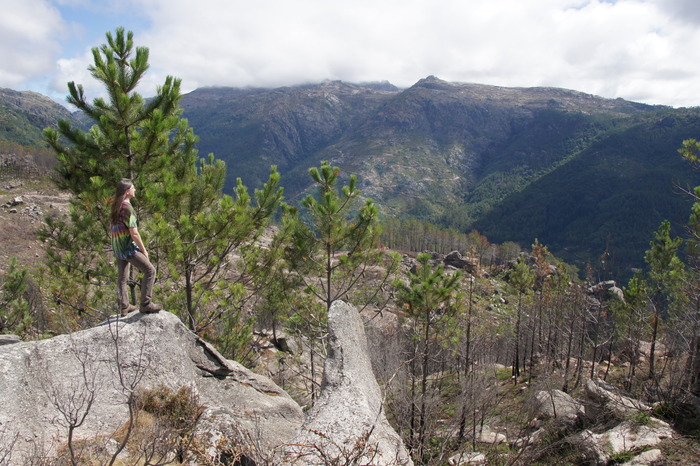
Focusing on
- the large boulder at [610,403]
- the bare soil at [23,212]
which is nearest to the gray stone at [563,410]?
the large boulder at [610,403]

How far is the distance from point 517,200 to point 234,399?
203 metres

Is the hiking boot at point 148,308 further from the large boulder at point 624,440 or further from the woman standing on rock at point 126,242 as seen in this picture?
the large boulder at point 624,440

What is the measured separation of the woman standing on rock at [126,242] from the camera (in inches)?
208

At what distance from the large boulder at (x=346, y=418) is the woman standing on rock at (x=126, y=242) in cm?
295

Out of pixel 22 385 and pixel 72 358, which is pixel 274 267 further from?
pixel 22 385

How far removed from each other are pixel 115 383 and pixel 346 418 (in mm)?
3552

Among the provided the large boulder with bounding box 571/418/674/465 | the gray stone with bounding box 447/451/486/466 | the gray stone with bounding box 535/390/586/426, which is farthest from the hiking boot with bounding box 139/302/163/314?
the gray stone with bounding box 535/390/586/426

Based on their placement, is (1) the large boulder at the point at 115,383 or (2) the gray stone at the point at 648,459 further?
(2) the gray stone at the point at 648,459

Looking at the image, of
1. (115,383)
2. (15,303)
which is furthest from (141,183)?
(15,303)

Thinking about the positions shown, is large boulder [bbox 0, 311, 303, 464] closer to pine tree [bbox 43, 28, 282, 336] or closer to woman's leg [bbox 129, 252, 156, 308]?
woman's leg [bbox 129, 252, 156, 308]

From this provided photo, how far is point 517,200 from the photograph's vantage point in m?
188

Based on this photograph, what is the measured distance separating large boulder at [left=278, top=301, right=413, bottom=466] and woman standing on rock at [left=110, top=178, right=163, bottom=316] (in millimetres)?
2950

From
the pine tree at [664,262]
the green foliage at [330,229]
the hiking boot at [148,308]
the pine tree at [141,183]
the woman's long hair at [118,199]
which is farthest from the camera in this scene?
the pine tree at [664,262]

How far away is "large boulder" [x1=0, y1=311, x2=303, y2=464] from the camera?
13.8ft
